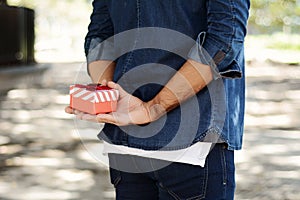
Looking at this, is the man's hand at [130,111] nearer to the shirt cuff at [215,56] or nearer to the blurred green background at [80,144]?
the shirt cuff at [215,56]

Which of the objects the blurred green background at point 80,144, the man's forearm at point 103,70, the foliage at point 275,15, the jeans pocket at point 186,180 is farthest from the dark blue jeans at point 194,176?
the foliage at point 275,15

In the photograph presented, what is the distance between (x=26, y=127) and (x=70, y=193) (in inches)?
73.2

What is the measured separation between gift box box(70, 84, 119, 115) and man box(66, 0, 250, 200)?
0.6 inches

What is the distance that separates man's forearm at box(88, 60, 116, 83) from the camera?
4.91 ft

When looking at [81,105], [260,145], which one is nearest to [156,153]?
[81,105]

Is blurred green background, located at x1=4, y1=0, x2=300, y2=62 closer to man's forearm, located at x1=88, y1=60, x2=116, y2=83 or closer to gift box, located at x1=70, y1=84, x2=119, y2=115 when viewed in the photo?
man's forearm, located at x1=88, y1=60, x2=116, y2=83

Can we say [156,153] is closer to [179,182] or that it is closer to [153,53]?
[179,182]

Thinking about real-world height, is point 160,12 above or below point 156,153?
above

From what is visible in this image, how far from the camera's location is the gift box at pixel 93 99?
1.24 m

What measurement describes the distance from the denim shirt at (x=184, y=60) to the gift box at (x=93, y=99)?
3.8 inches

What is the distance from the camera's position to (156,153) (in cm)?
132

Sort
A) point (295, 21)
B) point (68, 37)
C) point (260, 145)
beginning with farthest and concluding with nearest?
point (68, 37) < point (295, 21) < point (260, 145)

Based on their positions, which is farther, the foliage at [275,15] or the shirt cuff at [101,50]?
the foliage at [275,15]

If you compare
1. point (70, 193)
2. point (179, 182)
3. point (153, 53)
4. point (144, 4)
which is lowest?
point (70, 193)
